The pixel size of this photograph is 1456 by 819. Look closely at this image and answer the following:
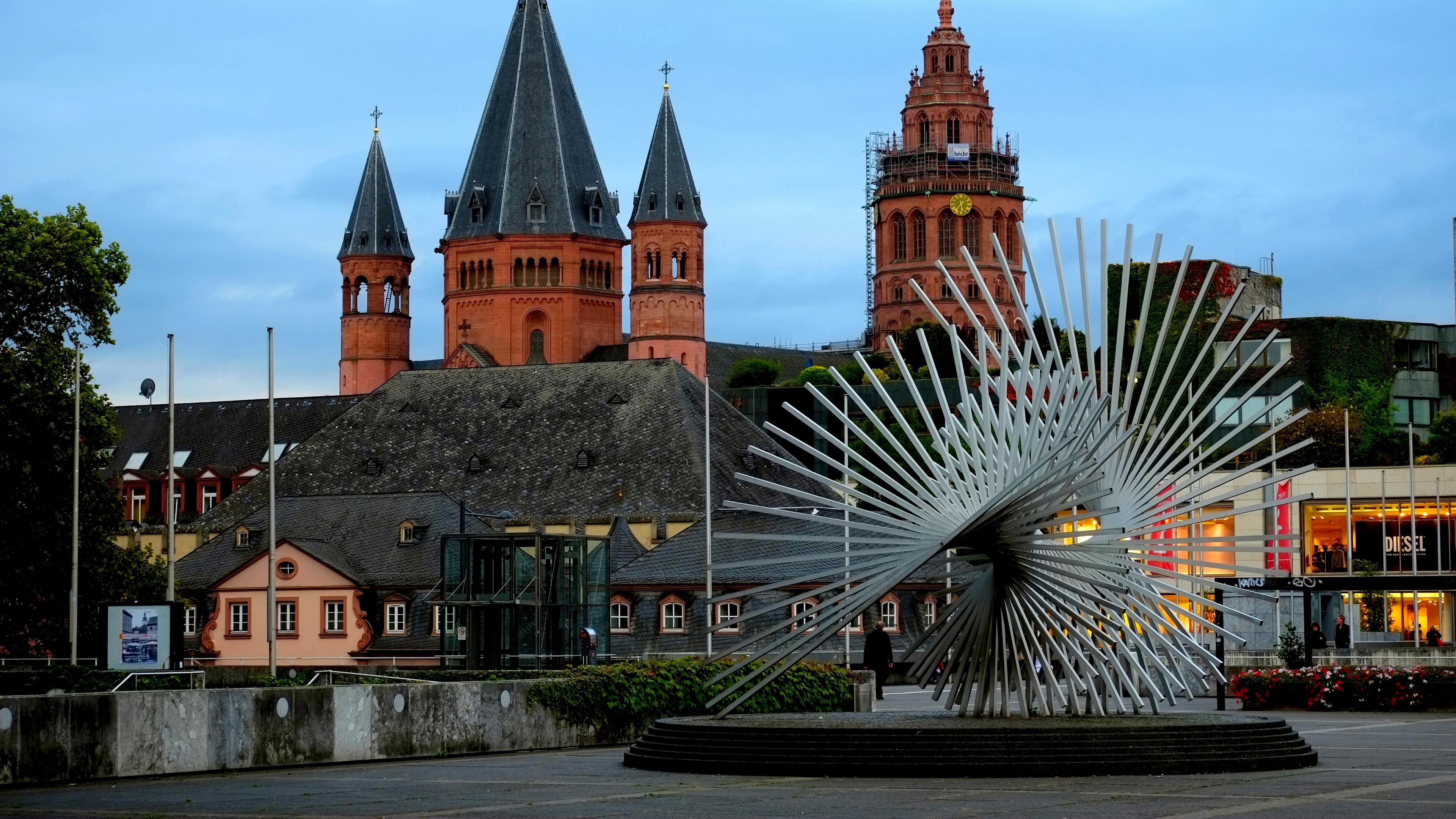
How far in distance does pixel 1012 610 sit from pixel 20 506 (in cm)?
4335

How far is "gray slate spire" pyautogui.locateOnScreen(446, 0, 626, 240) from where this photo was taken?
6245 inches

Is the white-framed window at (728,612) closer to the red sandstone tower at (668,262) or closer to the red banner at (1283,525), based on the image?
the red banner at (1283,525)

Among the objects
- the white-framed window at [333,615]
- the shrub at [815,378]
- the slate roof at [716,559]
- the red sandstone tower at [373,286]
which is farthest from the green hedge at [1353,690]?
the red sandstone tower at [373,286]

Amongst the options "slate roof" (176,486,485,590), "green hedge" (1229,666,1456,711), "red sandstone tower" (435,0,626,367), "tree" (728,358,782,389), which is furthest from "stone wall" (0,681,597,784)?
A: "red sandstone tower" (435,0,626,367)

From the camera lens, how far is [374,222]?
179 meters

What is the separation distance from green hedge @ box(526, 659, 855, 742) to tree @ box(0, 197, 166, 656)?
3274 cm

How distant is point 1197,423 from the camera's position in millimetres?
26875

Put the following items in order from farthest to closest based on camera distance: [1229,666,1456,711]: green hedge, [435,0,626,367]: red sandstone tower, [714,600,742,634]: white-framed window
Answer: [435,0,626,367]: red sandstone tower
[714,600,742,634]: white-framed window
[1229,666,1456,711]: green hedge

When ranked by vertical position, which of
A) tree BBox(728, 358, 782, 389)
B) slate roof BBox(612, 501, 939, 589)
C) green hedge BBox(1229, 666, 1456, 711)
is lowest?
green hedge BBox(1229, 666, 1456, 711)

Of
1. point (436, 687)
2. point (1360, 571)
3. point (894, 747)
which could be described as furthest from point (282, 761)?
point (1360, 571)

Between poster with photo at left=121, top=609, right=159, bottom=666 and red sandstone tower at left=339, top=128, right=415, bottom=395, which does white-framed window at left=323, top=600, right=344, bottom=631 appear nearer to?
poster with photo at left=121, top=609, right=159, bottom=666

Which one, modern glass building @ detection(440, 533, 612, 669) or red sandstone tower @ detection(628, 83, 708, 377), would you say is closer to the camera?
modern glass building @ detection(440, 533, 612, 669)

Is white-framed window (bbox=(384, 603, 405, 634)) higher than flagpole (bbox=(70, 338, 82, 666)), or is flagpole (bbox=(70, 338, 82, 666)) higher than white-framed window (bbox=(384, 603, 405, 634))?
→ flagpole (bbox=(70, 338, 82, 666))

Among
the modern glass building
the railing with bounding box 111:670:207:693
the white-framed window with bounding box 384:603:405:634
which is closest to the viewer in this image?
the railing with bounding box 111:670:207:693
